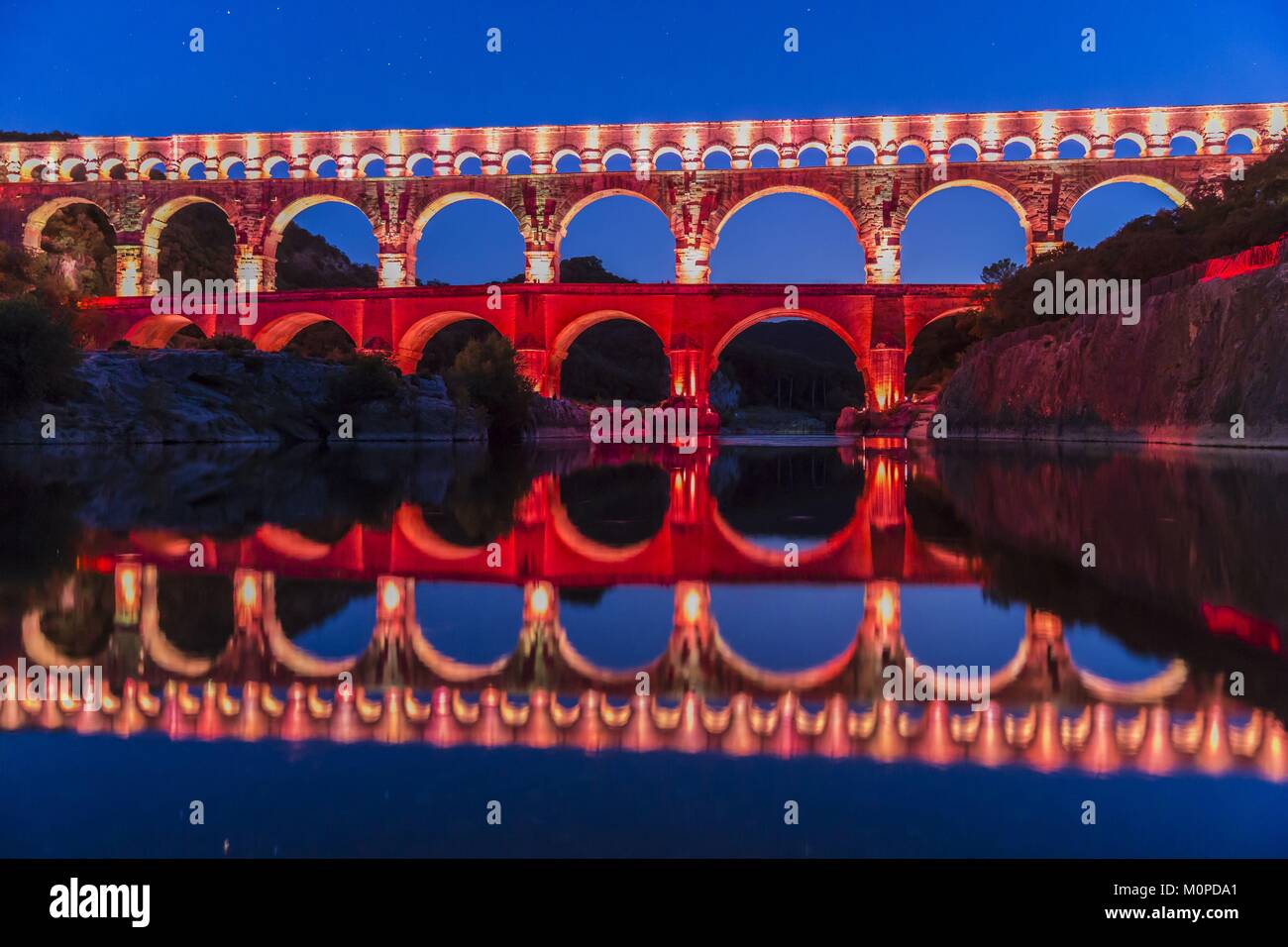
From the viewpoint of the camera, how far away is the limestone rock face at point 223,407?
44.8 feet

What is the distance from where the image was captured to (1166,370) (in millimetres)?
13406

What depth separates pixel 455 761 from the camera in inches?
53.9

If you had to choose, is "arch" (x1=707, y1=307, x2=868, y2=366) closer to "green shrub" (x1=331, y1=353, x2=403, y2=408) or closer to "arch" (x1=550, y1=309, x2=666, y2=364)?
"arch" (x1=550, y1=309, x2=666, y2=364)

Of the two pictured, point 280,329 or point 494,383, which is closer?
point 494,383

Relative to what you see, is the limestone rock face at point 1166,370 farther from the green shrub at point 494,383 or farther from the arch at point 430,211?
the arch at point 430,211

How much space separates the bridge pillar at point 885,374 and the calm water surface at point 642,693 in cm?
3084

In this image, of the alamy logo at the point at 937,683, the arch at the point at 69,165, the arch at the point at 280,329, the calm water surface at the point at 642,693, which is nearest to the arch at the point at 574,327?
the arch at the point at 280,329

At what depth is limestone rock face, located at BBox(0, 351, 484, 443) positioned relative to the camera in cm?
1366

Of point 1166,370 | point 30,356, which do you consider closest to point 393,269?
point 30,356

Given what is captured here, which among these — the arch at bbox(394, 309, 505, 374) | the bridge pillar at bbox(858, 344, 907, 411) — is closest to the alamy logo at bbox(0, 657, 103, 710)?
the bridge pillar at bbox(858, 344, 907, 411)

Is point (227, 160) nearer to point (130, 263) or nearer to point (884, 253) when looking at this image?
point (130, 263)
